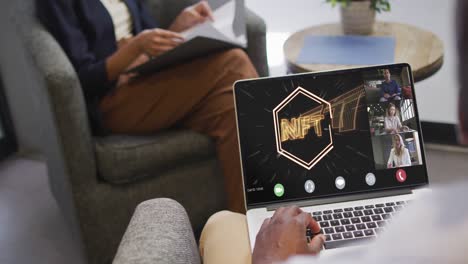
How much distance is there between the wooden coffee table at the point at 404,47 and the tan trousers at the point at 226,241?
716mm

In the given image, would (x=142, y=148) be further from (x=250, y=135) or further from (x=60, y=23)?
(x=250, y=135)

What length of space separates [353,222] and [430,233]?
1.63 feet

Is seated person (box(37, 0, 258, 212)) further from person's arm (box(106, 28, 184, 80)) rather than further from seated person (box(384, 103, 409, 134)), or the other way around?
seated person (box(384, 103, 409, 134))

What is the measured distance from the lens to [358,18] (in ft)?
5.66

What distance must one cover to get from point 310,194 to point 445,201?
547 mm

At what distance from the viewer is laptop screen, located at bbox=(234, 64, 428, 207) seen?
948 mm

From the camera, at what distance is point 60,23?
1518 millimetres

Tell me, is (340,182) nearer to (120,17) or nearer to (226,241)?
(226,241)

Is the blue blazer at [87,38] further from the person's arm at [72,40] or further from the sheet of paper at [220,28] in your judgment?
the sheet of paper at [220,28]

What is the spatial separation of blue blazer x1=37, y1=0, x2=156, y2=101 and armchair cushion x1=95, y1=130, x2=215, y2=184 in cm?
16

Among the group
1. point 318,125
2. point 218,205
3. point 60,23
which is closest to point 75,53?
point 60,23

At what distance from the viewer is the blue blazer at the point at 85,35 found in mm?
1515

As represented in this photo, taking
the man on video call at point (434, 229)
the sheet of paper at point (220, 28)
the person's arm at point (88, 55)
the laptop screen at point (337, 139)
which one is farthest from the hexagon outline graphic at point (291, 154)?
the person's arm at point (88, 55)

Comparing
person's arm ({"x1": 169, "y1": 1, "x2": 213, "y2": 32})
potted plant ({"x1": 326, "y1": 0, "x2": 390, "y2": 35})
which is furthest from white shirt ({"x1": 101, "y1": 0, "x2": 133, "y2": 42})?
potted plant ({"x1": 326, "y1": 0, "x2": 390, "y2": 35})
